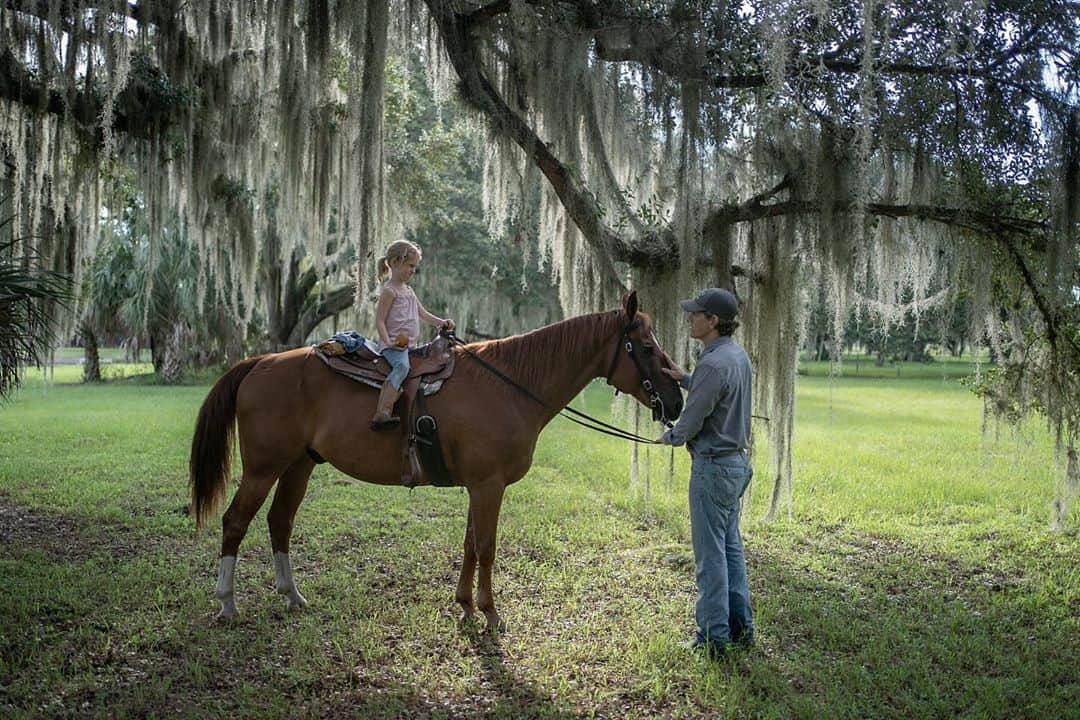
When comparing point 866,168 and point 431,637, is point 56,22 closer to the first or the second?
point 431,637

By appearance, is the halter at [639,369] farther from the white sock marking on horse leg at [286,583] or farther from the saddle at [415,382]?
the white sock marking on horse leg at [286,583]

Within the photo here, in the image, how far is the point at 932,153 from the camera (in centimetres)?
490

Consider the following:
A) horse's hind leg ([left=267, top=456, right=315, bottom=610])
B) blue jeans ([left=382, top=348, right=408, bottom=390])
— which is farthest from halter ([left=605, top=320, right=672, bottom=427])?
horse's hind leg ([left=267, top=456, right=315, bottom=610])

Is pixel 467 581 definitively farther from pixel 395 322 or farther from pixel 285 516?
pixel 395 322

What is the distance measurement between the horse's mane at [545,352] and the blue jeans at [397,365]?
0.92 ft

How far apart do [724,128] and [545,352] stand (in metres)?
2.14

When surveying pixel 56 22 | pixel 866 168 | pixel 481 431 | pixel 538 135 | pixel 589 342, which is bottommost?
pixel 481 431

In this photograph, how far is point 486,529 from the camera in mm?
4070

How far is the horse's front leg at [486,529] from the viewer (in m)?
4.06

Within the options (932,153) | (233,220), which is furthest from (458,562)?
(233,220)

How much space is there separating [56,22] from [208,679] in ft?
Result: 14.8

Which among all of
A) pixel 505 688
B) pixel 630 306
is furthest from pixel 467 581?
pixel 630 306

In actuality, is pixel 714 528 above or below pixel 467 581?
above

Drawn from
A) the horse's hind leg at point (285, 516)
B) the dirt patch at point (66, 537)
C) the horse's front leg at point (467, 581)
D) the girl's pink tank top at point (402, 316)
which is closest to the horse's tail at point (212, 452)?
the horse's hind leg at point (285, 516)
